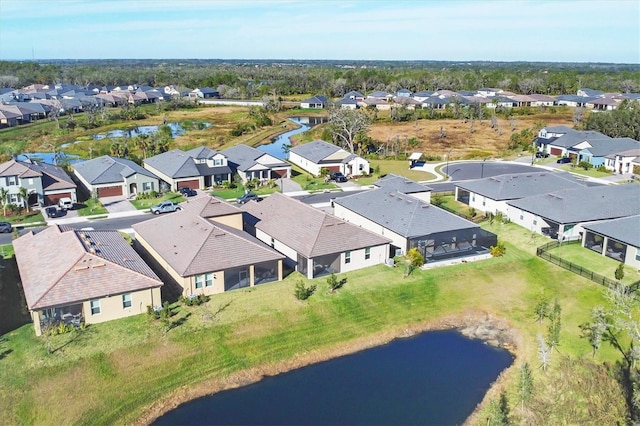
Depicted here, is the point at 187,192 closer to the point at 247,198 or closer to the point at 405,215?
the point at 247,198

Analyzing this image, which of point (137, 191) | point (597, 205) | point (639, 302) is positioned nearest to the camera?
point (639, 302)

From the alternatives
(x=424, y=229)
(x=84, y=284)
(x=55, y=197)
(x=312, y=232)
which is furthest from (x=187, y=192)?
(x=84, y=284)

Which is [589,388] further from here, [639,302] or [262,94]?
[262,94]

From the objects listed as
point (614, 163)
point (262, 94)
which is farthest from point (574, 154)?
point (262, 94)

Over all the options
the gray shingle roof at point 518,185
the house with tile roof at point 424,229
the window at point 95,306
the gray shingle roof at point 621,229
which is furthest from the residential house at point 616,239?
the window at point 95,306

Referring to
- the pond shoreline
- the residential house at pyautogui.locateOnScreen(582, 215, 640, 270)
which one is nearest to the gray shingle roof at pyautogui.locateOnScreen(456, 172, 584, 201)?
the residential house at pyautogui.locateOnScreen(582, 215, 640, 270)
